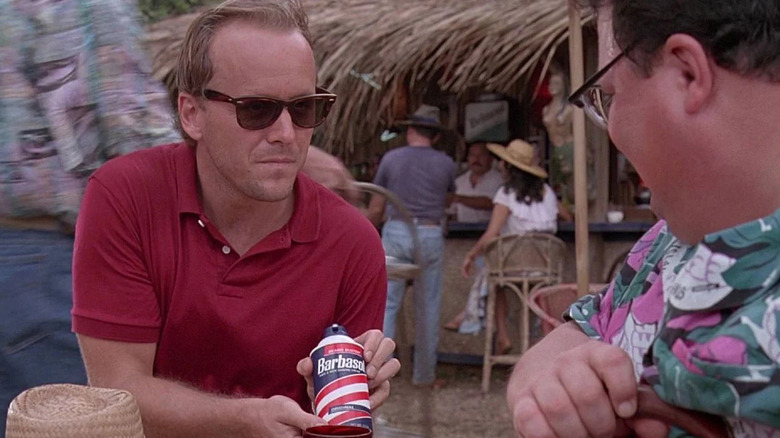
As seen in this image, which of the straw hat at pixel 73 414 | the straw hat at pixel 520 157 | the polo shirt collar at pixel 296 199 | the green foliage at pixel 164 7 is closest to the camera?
the straw hat at pixel 73 414

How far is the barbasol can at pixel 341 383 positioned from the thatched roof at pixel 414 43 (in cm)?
548

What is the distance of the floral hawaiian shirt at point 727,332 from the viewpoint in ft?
3.07

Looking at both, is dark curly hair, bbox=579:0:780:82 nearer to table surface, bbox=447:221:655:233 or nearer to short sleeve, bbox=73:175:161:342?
short sleeve, bbox=73:175:161:342

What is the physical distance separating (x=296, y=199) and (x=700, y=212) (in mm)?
1318

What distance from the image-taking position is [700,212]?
3.41 feet

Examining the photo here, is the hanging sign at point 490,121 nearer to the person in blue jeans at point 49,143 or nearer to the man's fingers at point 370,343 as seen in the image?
the person in blue jeans at point 49,143

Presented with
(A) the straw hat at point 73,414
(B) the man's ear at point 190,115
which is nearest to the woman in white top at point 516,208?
(B) the man's ear at point 190,115

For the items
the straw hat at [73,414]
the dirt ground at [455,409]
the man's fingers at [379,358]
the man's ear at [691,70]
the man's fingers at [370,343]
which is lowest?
the dirt ground at [455,409]

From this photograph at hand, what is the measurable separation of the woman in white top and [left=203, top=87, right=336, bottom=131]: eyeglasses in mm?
5631

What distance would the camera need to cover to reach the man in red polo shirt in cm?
202

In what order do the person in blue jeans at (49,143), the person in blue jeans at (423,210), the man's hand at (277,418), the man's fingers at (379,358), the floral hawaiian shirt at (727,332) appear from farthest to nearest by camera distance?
1. the person in blue jeans at (423,210)
2. the person in blue jeans at (49,143)
3. the man's fingers at (379,358)
4. the man's hand at (277,418)
5. the floral hawaiian shirt at (727,332)

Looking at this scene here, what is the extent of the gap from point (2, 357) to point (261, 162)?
0.77m

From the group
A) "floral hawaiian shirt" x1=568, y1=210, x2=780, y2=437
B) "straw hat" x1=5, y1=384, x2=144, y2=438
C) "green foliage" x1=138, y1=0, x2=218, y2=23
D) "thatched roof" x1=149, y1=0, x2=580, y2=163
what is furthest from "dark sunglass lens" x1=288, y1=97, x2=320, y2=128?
"green foliage" x1=138, y1=0, x2=218, y2=23

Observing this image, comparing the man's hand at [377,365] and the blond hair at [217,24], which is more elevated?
the blond hair at [217,24]
